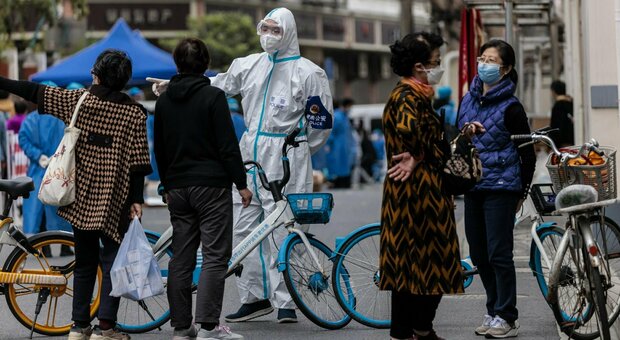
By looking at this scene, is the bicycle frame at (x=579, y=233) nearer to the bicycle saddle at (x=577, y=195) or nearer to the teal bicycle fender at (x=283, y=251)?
the bicycle saddle at (x=577, y=195)

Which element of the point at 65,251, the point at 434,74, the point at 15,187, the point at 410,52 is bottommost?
the point at 65,251

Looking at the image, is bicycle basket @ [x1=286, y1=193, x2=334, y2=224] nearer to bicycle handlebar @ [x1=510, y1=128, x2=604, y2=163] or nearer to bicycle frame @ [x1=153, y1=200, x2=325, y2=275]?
bicycle frame @ [x1=153, y1=200, x2=325, y2=275]

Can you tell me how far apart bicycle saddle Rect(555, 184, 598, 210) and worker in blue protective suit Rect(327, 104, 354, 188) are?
812 inches

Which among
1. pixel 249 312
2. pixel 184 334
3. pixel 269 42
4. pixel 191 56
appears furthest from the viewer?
pixel 249 312

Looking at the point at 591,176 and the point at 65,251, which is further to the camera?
the point at 65,251

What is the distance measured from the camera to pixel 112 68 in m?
7.98

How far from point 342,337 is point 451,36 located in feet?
88.8

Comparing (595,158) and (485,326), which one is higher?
(595,158)

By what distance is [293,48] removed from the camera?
9.50 m

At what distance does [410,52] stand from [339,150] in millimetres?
21196

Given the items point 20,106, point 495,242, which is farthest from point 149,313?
point 20,106

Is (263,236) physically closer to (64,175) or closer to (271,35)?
(271,35)

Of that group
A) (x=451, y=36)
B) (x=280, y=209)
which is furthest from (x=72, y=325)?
(x=451, y=36)

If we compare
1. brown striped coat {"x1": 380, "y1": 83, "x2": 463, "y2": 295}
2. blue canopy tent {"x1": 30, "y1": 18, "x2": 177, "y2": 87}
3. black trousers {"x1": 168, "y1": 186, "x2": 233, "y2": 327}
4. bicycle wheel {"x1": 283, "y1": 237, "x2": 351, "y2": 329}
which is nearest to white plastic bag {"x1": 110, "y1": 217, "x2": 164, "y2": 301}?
black trousers {"x1": 168, "y1": 186, "x2": 233, "y2": 327}
